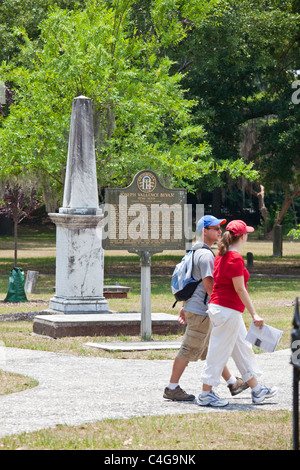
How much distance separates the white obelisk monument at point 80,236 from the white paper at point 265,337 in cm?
660

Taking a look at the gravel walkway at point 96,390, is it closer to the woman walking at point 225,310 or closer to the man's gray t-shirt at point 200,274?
the woman walking at point 225,310

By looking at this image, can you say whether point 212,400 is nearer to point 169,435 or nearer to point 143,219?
point 169,435

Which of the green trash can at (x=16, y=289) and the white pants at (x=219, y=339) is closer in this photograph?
the white pants at (x=219, y=339)

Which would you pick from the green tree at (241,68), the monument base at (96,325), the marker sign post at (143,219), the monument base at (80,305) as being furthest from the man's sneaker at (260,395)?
the green tree at (241,68)

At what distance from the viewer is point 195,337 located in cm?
781

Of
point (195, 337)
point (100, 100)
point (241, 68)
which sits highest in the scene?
point (241, 68)

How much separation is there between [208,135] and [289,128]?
9.87ft

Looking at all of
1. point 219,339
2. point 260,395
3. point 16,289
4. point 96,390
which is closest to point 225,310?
point 219,339

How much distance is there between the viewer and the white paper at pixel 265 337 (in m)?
7.47

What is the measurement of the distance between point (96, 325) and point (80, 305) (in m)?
1.30

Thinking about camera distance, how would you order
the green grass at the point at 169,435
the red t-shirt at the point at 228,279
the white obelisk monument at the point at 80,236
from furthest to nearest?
the white obelisk monument at the point at 80,236 → the red t-shirt at the point at 228,279 → the green grass at the point at 169,435

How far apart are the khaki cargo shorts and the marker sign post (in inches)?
175

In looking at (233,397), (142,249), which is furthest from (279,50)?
(233,397)

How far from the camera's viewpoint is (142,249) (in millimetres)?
12500
